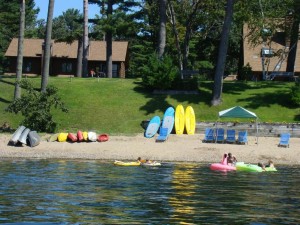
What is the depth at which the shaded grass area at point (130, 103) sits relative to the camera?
140 feet

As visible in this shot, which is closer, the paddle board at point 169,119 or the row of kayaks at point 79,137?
the row of kayaks at point 79,137

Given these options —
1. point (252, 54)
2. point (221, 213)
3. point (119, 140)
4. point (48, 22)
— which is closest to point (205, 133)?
point (119, 140)

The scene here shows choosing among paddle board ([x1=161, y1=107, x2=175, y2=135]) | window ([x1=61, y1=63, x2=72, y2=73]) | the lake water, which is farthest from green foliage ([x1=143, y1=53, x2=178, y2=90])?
window ([x1=61, y1=63, x2=72, y2=73])

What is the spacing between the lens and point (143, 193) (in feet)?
73.8

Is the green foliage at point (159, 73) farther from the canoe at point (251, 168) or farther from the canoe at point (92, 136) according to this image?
the canoe at point (251, 168)

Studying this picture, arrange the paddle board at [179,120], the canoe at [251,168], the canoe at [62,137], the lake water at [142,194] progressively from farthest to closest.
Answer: the paddle board at [179,120]
the canoe at [62,137]
the canoe at [251,168]
the lake water at [142,194]

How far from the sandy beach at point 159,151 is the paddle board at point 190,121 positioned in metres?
2.59

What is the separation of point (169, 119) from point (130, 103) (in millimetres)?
6544

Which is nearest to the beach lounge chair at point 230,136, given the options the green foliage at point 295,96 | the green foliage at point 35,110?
the green foliage at point 295,96

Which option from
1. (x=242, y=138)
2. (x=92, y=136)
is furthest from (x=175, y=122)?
(x=92, y=136)

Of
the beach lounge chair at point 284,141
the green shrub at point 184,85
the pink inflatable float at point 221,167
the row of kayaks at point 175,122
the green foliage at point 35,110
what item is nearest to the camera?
the pink inflatable float at point 221,167

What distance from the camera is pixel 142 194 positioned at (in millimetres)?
22234

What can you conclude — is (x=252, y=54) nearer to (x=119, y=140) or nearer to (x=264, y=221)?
(x=119, y=140)

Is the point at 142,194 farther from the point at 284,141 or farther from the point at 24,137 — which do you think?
the point at 284,141
